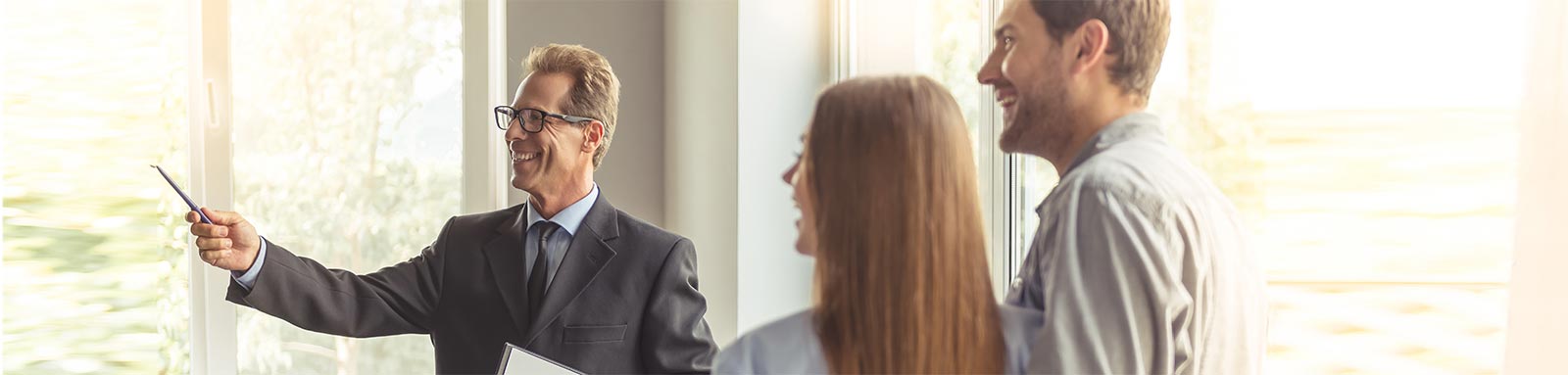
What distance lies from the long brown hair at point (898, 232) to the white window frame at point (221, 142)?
2070 millimetres

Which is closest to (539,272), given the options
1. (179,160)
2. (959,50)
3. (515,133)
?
(515,133)

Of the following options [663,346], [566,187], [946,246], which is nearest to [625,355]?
[663,346]

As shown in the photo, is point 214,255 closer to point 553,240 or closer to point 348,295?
point 348,295

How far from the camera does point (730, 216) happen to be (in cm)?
261

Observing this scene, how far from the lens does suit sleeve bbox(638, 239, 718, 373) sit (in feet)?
6.33

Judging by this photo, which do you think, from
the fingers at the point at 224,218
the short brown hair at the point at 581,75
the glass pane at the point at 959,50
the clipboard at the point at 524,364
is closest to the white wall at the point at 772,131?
the glass pane at the point at 959,50

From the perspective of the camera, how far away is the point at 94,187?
9.87ft

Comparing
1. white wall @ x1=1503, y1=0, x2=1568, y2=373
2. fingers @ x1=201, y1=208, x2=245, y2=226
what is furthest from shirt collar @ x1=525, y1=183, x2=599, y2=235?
white wall @ x1=1503, y1=0, x2=1568, y2=373

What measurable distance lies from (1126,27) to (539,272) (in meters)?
1.28

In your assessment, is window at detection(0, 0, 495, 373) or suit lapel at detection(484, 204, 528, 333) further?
window at detection(0, 0, 495, 373)

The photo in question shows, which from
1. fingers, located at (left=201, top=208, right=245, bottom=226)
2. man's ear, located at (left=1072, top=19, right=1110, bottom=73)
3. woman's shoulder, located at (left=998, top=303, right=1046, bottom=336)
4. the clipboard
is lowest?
the clipboard

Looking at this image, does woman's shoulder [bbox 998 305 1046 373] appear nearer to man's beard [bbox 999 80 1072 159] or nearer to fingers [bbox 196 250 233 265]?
man's beard [bbox 999 80 1072 159]

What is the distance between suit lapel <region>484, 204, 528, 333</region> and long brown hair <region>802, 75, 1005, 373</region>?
1.20 m

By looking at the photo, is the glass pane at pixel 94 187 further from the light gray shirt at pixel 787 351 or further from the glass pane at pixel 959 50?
the light gray shirt at pixel 787 351
